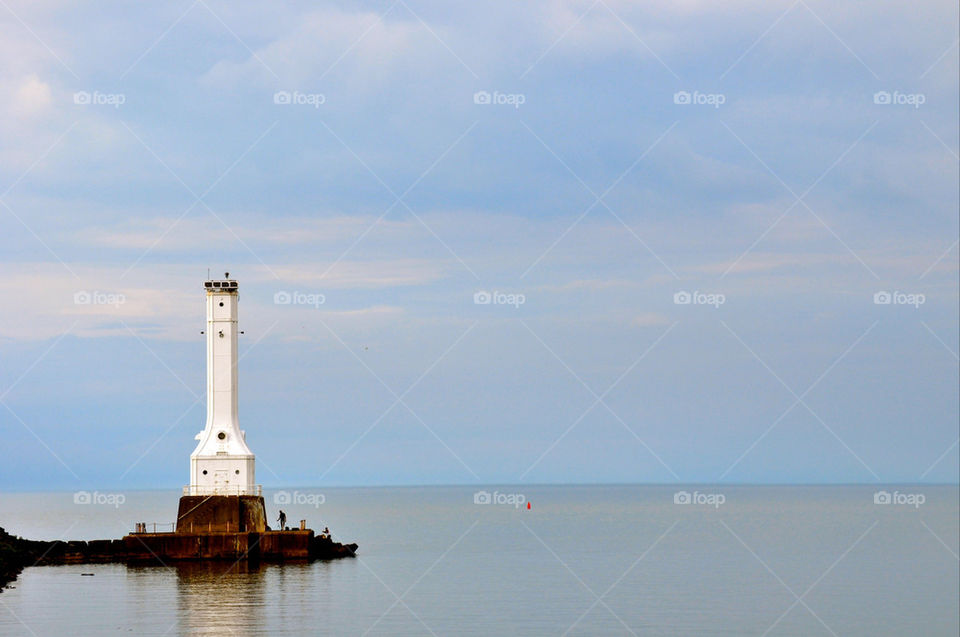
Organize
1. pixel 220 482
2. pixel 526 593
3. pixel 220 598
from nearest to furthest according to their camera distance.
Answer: pixel 220 598, pixel 526 593, pixel 220 482

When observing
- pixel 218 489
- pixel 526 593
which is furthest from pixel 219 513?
pixel 526 593

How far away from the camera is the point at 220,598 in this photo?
4562 cm

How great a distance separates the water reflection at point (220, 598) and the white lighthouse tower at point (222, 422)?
10.5 ft

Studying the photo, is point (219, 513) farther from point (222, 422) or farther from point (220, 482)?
point (222, 422)

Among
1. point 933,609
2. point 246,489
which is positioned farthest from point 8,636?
point 933,609

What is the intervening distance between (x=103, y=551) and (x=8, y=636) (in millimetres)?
22415

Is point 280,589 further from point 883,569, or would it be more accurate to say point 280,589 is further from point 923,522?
point 923,522

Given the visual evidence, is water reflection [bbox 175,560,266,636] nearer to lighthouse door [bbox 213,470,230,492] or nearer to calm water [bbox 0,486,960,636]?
calm water [bbox 0,486,960,636]

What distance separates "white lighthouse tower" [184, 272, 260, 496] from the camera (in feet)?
186

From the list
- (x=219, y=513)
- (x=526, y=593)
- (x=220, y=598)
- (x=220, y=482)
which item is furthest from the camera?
(x=220, y=482)

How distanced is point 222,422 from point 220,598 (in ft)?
43.2

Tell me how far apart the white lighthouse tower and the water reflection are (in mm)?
3215

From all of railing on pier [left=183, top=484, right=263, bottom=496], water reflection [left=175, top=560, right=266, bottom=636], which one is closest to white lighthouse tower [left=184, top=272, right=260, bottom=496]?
railing on pier [left=183, top=484, right=263, bottom=496]

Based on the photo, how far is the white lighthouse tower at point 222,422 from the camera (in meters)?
56.8
